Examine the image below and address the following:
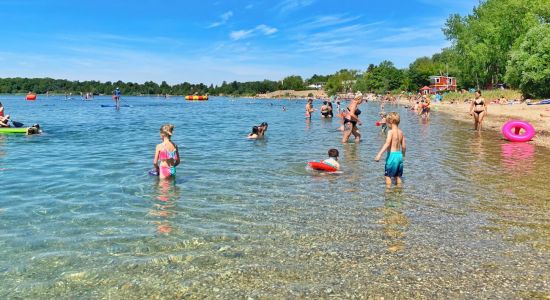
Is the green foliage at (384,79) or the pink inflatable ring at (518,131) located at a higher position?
the green foliage at (384,79)

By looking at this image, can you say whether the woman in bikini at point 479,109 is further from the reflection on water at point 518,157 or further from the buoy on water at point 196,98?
the buoy on water at point 196,98

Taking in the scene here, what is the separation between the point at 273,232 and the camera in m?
6.76

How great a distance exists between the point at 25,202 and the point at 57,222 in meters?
1.91

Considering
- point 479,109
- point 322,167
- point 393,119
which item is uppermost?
point 393,119

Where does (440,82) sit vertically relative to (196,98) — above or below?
above

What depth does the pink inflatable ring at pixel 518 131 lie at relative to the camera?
62.3ft

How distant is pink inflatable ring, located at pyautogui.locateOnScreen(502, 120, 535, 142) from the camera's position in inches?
747

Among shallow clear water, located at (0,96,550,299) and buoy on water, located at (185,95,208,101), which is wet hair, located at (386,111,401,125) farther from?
buoy on water, located at (185,95,208,101)

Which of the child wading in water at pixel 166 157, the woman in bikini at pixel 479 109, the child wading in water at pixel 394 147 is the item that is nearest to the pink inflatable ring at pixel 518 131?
the woman in bikini at pixel 479 109

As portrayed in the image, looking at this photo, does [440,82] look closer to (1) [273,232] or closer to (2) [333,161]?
(2) [333,161]

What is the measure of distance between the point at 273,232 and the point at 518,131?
18619 mm

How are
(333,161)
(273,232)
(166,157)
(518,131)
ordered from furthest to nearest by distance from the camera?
(518,131) < (333,161) < (166,157) < (273,232)

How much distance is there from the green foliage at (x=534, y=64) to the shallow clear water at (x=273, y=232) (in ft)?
124

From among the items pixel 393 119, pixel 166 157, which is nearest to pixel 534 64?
pixel 393 119
